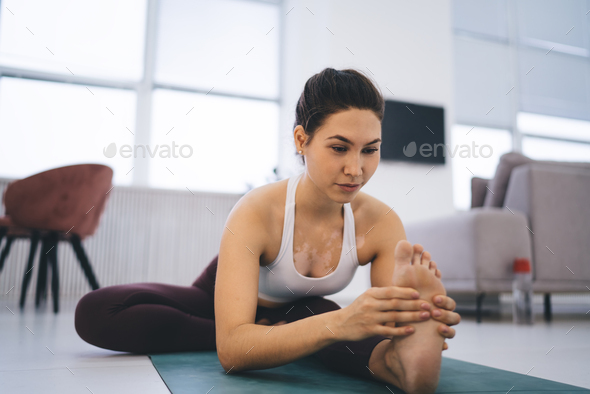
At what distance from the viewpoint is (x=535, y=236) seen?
197 cm

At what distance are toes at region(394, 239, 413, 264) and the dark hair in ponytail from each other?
289mm

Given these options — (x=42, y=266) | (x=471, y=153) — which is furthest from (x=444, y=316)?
(x=471, y=153)

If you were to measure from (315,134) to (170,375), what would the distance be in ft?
1.74

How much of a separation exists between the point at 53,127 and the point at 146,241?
1171mm

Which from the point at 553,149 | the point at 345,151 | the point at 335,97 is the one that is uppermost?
the point at 553,149

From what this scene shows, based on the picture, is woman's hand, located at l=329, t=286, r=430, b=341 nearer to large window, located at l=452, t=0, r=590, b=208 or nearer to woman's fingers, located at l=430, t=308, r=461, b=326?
woman's fingers, located at l=430, t=308, r=461, b=326

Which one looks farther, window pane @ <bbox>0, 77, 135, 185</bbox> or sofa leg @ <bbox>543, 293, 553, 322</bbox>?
window pane @ <bbox>0, 77, 135, 185</bbox>

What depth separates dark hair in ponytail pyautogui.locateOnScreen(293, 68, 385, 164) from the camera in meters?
0.85

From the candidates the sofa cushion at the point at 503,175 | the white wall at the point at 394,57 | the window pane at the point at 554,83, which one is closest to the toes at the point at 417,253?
the sofa cushion at the point at 503,175

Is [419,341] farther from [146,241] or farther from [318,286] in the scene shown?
[146,241]

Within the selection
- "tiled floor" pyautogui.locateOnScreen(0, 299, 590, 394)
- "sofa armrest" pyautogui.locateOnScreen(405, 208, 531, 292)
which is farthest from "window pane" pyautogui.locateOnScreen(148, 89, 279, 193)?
"tiled floor" pyautogui.locateOnScreen(0, 299, 590, 394)

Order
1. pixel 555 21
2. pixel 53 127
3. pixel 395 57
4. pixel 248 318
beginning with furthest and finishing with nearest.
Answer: pixel 555 21, pixel 395 57, pixel 53 127, pixel 248 318

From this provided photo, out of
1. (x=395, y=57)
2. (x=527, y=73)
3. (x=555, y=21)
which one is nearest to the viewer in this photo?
(x=395, y=57)

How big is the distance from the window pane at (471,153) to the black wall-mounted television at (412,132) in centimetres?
21
